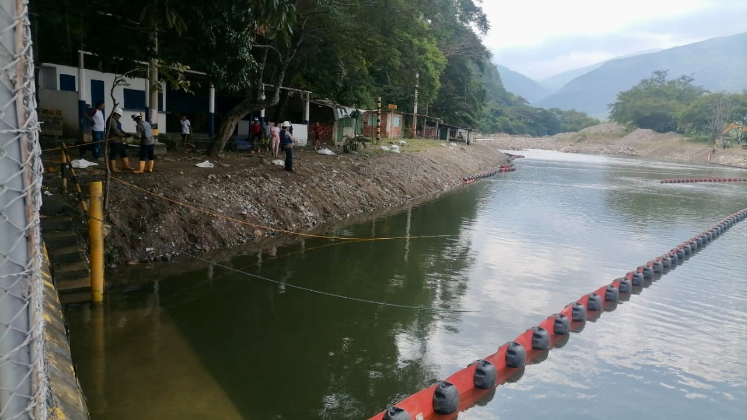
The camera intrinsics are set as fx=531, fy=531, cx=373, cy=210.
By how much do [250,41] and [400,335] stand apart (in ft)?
28.4

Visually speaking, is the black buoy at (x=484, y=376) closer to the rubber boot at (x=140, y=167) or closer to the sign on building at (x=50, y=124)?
the rubber boot at (x=140, y=167)

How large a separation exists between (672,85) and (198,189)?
111 meters

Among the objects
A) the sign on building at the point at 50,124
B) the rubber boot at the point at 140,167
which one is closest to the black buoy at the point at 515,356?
the rubber boot at the point at 140,167

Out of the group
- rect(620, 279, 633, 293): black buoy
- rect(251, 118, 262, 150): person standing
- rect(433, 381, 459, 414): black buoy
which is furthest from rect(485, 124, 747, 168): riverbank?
rect(433, 381, 459, 414): black buoy

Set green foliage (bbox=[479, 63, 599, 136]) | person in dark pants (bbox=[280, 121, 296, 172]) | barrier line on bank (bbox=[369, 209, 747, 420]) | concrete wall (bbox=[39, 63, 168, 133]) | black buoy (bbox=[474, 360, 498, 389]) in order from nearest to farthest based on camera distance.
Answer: barrier line on bank (bbox=[369, 209, 747, 420])
black buoy (bbox=[474, 360, 498, 389])
concrete wall (bbox=[39, 63, 168, 133])
person in dark pants (bbox=[280, 121, 296, 172])
green foliage (bbox=[479, 63, 599, 136])

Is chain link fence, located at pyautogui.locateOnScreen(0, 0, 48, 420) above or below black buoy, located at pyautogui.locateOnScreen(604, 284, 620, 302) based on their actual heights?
above

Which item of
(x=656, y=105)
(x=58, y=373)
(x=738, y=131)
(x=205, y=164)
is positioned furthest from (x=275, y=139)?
(x=656, y=105)

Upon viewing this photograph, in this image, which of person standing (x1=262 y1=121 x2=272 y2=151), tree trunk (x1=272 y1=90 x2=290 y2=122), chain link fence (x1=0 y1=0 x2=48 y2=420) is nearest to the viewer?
chain link fence (x1=0 y1=0 x2=48 y2=420)

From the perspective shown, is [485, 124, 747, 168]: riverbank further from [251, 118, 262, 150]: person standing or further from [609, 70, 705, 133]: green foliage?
[251, 118, 262, 150]: person standing

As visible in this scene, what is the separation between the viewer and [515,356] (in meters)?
7.34

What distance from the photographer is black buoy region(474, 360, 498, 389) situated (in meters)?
6.70

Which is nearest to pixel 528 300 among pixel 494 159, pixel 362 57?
pixel 362 57

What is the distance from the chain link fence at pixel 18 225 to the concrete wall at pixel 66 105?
16800mm

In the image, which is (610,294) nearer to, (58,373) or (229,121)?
(58,373)
